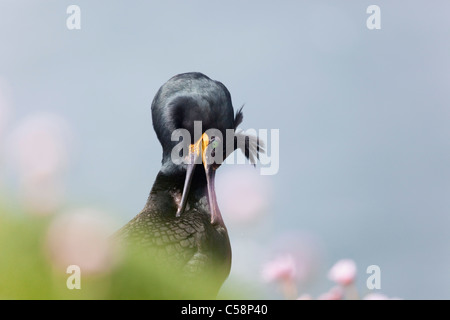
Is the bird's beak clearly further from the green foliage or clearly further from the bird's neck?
the green foliage

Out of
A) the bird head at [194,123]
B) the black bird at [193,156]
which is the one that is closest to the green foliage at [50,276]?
the black bird at [193,156]

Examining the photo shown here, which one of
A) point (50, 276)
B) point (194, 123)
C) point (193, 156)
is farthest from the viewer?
point (194, 123)

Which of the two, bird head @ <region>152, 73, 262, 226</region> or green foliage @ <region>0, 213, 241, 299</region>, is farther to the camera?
bird head @ <region>152, 73, 262, 226</region>

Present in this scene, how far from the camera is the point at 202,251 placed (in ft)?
10.9

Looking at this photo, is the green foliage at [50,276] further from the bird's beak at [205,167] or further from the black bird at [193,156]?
the bird's beak at [205,167]

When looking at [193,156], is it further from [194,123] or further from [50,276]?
[50,276]

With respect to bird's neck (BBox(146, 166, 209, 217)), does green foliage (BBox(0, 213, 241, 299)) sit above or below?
above

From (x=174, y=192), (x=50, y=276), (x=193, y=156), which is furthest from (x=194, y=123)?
(x=50, y=276)

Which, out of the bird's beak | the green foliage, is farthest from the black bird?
the green foliage

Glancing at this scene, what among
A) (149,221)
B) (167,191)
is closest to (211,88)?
(167,191)

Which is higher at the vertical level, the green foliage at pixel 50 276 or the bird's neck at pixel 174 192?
the green foliage at pixel 50 276
